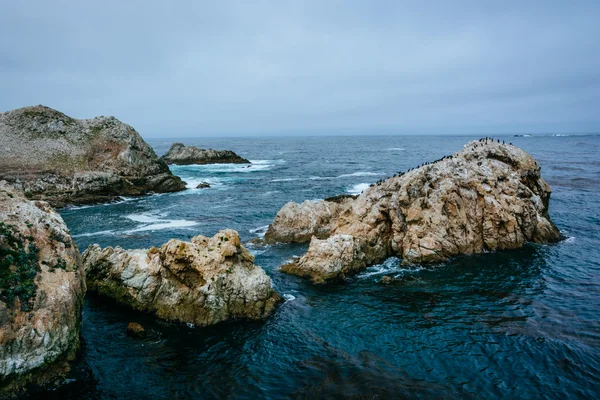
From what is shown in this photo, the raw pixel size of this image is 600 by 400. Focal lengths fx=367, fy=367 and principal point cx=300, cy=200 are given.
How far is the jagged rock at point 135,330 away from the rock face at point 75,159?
157 ft

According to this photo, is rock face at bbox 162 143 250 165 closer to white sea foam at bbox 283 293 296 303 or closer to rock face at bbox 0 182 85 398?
rock face at bbox 0 182 85 398

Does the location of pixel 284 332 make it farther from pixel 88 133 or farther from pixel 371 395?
pixel 88 133

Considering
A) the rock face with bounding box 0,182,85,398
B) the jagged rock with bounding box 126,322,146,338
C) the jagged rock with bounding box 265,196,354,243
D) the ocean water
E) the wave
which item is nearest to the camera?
the rock face with bounding box 0,182,85,398

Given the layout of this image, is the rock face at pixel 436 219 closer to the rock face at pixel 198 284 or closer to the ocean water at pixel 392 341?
the ocean water at pixel 392 341

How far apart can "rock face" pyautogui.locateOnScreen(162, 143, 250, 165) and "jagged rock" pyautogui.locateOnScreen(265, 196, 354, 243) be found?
8933 centimetres

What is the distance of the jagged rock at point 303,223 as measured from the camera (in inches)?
1620

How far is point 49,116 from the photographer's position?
7919cm

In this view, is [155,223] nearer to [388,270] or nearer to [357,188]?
[388,270]

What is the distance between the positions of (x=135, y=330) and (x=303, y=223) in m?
22.6

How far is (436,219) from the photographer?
113 feet

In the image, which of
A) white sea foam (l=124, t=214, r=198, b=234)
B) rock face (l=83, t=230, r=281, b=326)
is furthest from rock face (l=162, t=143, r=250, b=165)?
rock face (l=83, t=230, r=281, b=326)

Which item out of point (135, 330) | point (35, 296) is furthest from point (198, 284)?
point (35, 296)

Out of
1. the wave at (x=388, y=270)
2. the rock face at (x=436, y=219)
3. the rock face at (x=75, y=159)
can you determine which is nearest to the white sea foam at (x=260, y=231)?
the rock face at (x=436, y=219)

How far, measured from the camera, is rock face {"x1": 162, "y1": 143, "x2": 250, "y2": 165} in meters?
125
